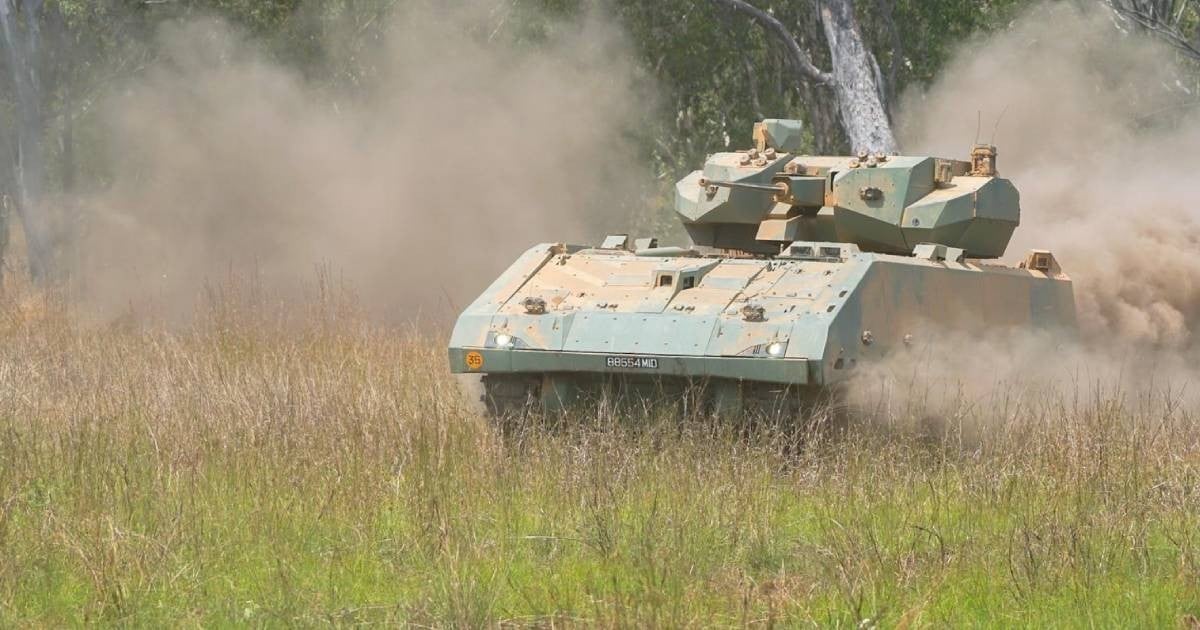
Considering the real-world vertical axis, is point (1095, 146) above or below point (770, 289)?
below

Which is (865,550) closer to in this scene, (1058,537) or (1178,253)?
(1058,537)

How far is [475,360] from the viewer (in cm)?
1117

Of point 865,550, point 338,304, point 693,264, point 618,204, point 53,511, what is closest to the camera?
point 865,550

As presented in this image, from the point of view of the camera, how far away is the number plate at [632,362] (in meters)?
10.6

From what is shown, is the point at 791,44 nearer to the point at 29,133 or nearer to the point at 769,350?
the point at 29,133

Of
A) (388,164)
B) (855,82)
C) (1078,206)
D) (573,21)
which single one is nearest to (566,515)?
(1078,206)

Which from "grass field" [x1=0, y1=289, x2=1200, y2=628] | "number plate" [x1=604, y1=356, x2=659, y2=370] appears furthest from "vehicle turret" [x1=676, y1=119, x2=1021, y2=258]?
"number plate" [x1=604, y1=356, x2=659, y2=370]

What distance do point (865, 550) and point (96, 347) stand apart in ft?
28.9

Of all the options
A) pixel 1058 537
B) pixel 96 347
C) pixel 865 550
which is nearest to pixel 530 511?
pixel 865 550

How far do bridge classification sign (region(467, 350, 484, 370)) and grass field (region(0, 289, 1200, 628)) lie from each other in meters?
0.36

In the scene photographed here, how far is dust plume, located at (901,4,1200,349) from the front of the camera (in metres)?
14.9

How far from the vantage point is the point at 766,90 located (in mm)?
26422

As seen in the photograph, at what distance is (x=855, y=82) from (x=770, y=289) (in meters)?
11.4

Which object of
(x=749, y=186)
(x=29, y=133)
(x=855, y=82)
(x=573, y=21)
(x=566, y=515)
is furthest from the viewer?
(x=573, y=21)
